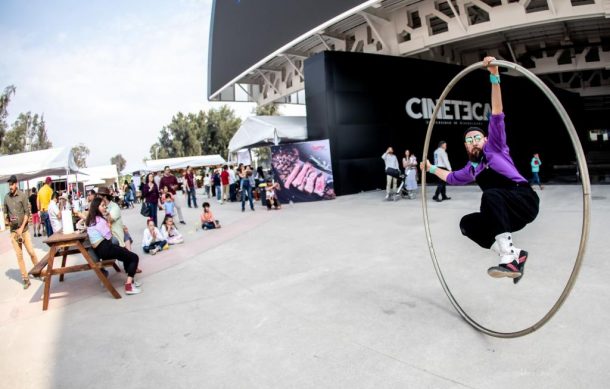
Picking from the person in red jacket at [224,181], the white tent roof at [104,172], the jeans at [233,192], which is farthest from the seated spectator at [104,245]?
the white tent roof at [104,172]

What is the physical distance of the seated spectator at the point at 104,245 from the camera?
5.26 m

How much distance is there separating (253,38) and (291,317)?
24.9 m

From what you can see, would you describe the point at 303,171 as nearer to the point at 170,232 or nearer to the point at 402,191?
the point at 402,191

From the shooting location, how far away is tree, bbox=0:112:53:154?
1838 inches

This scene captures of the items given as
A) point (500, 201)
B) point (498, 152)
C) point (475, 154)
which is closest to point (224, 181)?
point (475, 154)

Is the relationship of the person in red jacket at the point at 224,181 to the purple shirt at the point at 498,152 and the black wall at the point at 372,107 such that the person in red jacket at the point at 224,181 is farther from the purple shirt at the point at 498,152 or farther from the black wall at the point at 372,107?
the purple shirt at the point at 498,152

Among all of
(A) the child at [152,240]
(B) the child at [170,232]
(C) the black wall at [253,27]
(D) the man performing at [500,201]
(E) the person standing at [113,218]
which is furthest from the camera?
(C) the black wall at [253,27]

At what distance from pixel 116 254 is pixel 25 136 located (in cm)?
5920

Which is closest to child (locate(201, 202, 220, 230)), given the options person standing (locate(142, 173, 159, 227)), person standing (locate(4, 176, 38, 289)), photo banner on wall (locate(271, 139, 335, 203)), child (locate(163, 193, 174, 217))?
child (locate(163, 193, 174, 217))

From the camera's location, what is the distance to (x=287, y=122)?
18531 mm

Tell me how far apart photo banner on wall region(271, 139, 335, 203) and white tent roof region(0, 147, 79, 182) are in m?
7.99

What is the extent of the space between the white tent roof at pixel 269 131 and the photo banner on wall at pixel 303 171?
1.85 metres

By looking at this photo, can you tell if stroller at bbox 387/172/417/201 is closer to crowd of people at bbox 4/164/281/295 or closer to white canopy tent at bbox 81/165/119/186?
crowd of people at bbox 4/164/281/295

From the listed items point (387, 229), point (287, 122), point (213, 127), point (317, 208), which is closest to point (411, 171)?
point (317, 208)
